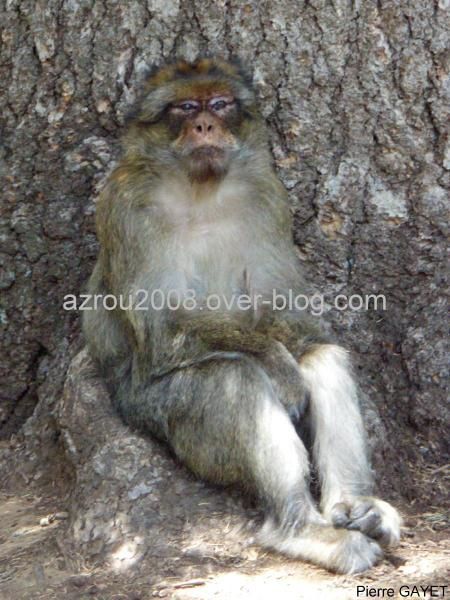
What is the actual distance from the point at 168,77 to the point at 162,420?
69.0 inches

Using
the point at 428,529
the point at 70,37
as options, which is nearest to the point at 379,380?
the point at 428,529

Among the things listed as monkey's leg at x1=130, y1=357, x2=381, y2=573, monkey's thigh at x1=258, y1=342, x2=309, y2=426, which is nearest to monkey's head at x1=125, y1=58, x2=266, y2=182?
monkey's thigh at x1=258, y1=342, x2=309, y2=426

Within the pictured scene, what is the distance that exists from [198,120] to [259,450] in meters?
1.67

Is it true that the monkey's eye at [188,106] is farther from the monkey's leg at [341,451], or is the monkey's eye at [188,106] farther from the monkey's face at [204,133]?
the monkey's leg at [341,451]

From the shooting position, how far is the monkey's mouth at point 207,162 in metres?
5.25

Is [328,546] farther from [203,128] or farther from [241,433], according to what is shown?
[203,128]

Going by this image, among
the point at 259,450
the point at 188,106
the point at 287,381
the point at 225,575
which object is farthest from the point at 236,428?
the point at 188,106

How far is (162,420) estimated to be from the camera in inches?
203

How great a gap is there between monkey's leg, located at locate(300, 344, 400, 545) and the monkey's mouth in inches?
41.5

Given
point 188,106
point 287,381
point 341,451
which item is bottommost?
Result: point 341,451

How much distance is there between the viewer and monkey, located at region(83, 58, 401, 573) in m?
4.80

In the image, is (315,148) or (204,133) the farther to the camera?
(315,148)

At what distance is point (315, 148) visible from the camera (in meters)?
5.73

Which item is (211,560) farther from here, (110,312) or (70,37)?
(70,37)
